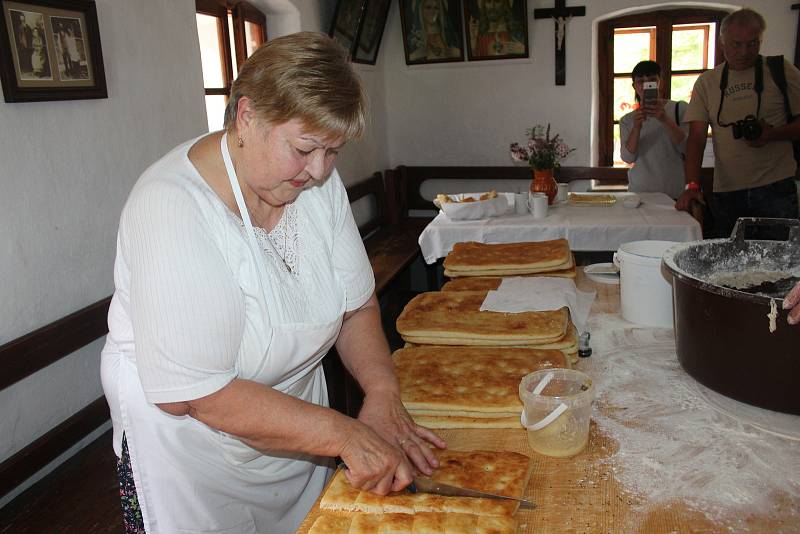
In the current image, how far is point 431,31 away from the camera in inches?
255

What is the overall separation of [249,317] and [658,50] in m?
5.86

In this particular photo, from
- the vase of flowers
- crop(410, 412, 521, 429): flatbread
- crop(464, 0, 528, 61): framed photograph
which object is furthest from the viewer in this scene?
crop(464, 0, 528, 61): framed photograph

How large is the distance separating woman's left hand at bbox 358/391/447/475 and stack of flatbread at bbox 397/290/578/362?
0.45m

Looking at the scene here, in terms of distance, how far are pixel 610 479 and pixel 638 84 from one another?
14.2ft

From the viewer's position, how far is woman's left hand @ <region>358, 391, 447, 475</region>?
4.59 ft

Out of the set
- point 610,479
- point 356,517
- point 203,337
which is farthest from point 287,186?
point 610,479

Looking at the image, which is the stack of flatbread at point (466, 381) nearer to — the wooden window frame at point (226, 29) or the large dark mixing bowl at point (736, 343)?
the large dark mixing bowl at point (736, 343)

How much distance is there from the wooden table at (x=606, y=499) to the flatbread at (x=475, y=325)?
1.31ft

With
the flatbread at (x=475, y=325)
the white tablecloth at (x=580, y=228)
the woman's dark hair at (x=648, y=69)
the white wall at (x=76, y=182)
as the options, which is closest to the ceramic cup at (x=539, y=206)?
the white tablecloth at (x=580, y=228)

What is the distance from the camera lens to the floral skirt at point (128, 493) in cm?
165

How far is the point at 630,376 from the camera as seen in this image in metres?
1.79

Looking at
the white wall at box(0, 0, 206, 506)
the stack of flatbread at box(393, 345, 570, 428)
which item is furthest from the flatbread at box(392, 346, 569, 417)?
the white wall at box(0, 0, 206, 506)

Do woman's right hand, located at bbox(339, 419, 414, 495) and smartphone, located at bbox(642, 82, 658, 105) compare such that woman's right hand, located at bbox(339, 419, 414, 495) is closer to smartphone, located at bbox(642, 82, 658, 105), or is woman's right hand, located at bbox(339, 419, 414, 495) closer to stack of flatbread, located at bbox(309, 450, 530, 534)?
stack of flatbread, located at bbox(309, 450, 530, 534)

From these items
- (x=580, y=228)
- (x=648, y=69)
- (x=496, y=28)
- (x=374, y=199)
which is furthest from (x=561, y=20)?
(x=580, y=228)
